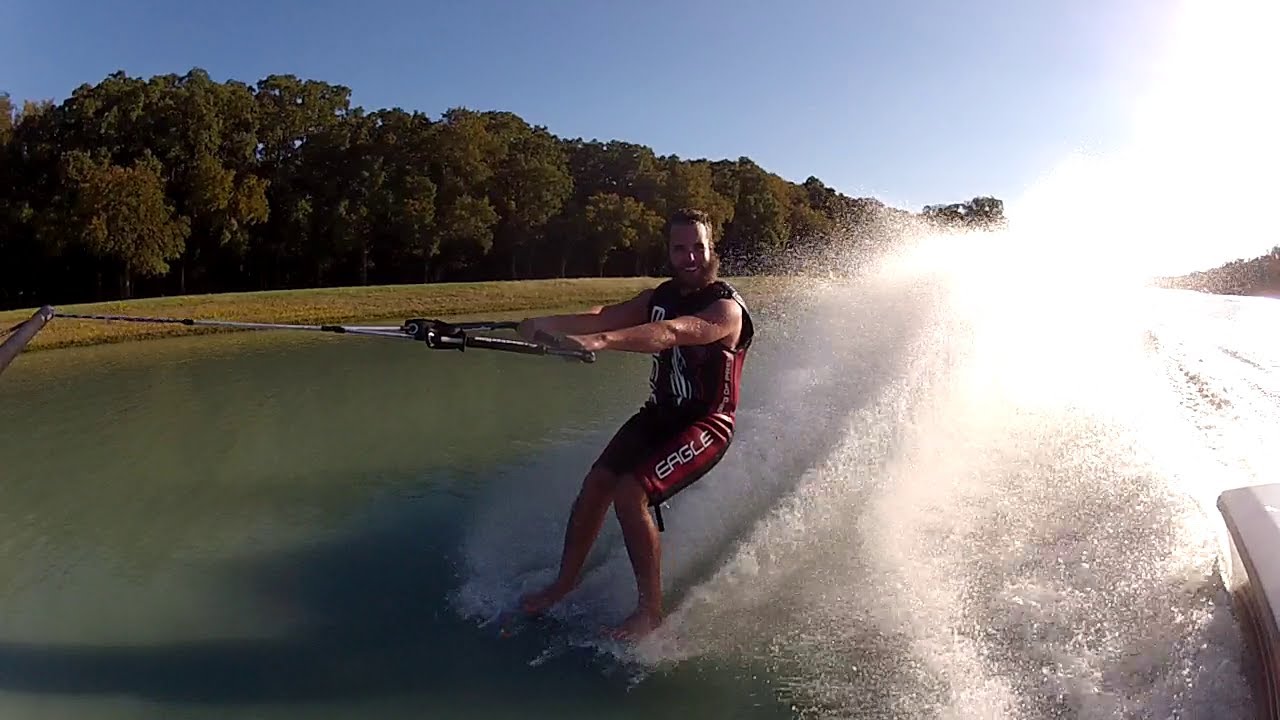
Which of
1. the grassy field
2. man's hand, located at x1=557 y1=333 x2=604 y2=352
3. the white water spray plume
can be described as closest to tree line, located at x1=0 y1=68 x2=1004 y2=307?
the grassy field

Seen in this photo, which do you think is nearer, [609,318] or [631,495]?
[631,495]

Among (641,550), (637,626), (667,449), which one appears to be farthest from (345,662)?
(667,449)

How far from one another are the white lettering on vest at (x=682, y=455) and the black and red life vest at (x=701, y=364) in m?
0.17

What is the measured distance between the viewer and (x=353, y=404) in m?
12.8

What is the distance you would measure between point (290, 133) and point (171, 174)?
8.71 meters

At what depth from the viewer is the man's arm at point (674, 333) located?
156 inches

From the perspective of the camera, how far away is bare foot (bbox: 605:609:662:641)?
4621mm

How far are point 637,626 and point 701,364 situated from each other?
1499mm

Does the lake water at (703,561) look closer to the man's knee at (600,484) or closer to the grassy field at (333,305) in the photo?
the man's knee at (600,484)

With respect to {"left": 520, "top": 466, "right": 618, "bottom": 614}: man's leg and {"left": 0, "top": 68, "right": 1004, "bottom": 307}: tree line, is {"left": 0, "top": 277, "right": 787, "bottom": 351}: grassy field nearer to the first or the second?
{"left": 0, "top": 68, "right": 1004, "bottom": 307}: tree line

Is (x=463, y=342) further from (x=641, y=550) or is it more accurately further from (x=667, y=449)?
(x=641, y=550)

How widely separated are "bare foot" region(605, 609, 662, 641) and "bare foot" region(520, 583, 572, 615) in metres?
0.52

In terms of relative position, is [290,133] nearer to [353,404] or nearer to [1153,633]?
[353,404]

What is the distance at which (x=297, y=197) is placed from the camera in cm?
4434
